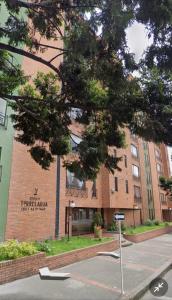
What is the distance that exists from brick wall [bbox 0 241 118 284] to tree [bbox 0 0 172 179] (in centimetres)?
363

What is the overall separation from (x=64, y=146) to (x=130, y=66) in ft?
13.6

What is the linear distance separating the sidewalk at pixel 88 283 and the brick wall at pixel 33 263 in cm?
25

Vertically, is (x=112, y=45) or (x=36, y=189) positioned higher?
(x=112, y=45)

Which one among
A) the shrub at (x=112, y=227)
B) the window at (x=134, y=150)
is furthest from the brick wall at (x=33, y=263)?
the window at (x=134, y=150)

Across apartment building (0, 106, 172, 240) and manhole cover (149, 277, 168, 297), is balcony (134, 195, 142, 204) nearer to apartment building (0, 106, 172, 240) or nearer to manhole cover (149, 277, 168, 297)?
apartment building (0, 106, 172, 240)

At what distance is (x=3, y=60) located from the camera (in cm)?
802

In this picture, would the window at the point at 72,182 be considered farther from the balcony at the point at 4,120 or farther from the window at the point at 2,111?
the window at the point at 2,111

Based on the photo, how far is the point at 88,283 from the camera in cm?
941

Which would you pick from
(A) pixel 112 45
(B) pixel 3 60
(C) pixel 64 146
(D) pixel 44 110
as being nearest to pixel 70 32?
(A) pixel 112 45

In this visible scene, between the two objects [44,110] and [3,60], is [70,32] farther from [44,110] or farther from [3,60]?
[44,110]

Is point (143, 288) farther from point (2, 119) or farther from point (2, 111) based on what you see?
point (2, 111)

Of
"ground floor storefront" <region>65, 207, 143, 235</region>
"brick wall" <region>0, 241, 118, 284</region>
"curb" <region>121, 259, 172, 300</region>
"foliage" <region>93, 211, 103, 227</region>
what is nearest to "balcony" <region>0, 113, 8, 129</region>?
"brick wall" <region>0, 241, 118, 284</region>

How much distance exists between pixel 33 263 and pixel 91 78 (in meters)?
7.02

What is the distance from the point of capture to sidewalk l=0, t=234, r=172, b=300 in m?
7.94
